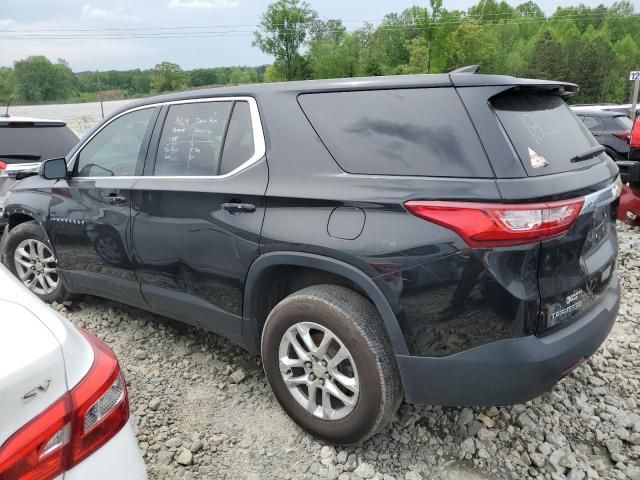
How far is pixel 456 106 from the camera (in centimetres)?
205

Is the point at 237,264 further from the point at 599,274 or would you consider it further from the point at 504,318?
the point at 599,274

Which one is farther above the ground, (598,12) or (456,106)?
(598,12)

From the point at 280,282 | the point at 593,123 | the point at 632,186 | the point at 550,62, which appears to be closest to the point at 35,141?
the point at 280,282

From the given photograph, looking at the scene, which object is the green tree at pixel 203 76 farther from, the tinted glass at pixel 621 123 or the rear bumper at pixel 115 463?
the rear bumper at pixel 115 463

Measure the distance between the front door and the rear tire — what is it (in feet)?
4.21

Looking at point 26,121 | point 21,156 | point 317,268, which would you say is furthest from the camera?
point 26,121

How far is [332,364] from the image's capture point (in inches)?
90.4

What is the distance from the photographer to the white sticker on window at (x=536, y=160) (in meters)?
1.99

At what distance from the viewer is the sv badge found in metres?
1.10

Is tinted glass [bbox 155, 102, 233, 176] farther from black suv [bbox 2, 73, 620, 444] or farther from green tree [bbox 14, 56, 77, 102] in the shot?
green tree [bbox 14, 56, 77, 102]

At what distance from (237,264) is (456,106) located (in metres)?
1.31

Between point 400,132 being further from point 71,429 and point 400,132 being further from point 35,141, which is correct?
point 35,141

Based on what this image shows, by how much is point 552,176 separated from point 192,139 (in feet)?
6.40

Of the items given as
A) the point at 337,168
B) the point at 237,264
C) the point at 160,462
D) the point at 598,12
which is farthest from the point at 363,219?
the point at 598,12
